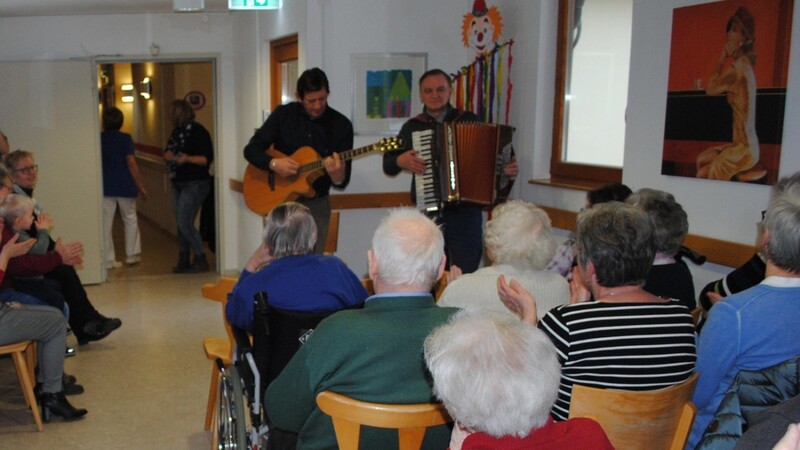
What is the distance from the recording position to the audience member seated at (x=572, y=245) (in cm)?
328

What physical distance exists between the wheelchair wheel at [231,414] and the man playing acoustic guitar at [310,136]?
1965mm

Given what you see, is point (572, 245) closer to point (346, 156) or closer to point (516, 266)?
point (516, 266)

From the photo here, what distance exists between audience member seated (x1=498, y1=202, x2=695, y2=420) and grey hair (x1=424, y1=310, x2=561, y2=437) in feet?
1.57

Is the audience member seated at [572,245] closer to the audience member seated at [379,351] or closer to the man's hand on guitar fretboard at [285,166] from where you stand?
the audience member seated at [379,351]

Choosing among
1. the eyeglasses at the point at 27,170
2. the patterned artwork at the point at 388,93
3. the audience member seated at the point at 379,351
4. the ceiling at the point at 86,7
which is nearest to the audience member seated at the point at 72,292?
the eyeglasses at the point at 27,170

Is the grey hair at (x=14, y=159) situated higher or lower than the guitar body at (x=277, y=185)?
higher

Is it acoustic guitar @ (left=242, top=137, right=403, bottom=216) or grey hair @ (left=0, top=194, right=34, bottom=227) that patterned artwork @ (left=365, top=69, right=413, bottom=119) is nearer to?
acoustic guitar @ (left=242, top=137, right=403, bottom=216)

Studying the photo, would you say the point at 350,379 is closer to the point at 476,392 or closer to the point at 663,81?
the point at 476,392

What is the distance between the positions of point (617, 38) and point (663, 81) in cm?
77

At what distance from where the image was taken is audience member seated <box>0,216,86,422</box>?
11.6 ft

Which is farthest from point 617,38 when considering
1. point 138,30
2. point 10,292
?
point 138,30

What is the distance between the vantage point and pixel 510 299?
240cm

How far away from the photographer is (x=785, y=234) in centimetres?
216

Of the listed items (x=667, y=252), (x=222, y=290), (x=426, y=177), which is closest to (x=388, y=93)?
(x=426, y=177)
